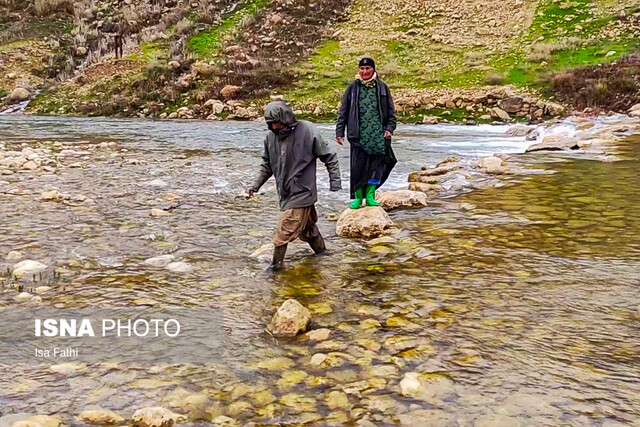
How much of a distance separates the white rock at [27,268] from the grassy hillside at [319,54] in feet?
62.4

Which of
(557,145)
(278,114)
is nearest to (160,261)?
(278,114)

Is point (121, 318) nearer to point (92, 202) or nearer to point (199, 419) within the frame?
point (199, 419)

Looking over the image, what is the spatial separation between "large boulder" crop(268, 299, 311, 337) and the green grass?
27.3 m

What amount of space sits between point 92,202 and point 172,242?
8.70 feet

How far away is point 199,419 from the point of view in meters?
3.08

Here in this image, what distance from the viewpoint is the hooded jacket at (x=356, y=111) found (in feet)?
24.5

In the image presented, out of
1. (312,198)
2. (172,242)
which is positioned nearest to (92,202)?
(172,242)

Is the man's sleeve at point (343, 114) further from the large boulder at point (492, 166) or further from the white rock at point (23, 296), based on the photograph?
the large boulder at point (492, 166)

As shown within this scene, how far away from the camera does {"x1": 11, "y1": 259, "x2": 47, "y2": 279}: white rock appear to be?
526cm

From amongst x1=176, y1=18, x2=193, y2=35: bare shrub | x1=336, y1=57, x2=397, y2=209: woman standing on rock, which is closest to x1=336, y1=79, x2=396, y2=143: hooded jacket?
x1=336, y1=57, x2=397, y2=209: woman standing on rock

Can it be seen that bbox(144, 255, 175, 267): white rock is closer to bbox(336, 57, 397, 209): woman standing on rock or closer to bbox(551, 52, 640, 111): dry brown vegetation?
bbox(336, 57, 397, 209): woman standing on rock

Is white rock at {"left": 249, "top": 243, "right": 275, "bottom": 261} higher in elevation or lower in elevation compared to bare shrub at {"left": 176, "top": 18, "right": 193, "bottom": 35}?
lower

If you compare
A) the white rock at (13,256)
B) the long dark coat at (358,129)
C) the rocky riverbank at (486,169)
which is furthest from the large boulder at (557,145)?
the white rock at (13,256)

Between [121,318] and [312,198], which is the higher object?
[312,198]
